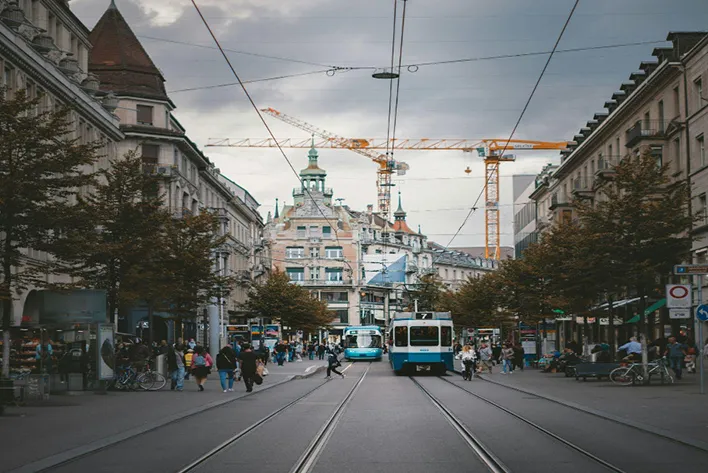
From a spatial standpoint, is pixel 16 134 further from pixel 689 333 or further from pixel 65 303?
pixel 689 333

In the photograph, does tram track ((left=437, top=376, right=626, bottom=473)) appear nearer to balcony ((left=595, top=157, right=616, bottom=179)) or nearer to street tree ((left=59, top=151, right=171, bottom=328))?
street tree ((left=59, top=151, right=171, bottom=328))

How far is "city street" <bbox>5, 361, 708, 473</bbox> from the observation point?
1346 centimetres

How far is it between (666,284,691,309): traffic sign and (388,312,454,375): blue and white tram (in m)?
22.5

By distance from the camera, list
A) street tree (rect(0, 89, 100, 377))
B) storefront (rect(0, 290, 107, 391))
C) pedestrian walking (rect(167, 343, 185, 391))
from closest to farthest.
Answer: street tree (rect(0, 89, 100, 377)), storefront (rect(0, 290, 107, 391)), pedestrian walking (rect(167, 343, 185, 391))

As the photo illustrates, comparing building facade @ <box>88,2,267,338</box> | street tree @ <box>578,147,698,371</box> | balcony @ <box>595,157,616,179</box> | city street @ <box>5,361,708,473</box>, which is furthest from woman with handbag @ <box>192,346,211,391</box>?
balcony @ <box>595,157,616,179</box>

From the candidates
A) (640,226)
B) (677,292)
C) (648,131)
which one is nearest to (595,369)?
(640,226)

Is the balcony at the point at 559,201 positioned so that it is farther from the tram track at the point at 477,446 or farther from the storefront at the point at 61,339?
the tram track at the point at 477,446

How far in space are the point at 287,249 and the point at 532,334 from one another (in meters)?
81.9

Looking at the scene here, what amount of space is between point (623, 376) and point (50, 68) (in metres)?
25.3

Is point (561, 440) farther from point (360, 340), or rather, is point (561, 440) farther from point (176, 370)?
point (360, 340)

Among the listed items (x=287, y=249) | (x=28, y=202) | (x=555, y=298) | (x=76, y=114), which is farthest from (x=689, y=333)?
(x=287, y=249)

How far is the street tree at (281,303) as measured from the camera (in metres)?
90.7

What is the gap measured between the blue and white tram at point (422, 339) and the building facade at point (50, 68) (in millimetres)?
16349

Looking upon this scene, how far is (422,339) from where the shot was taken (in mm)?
51375
